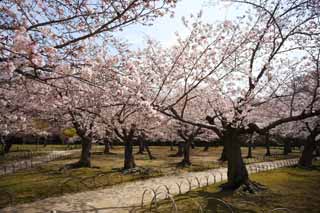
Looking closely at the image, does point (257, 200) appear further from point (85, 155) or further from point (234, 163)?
point (85, 155)

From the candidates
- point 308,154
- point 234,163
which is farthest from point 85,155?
point 308,154

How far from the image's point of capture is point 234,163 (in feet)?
41.6

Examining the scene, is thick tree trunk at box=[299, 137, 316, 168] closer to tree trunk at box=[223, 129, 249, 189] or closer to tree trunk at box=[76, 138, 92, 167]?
tree trunk at box=[223, 129, 249, 189]

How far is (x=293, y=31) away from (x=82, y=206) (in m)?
10.7

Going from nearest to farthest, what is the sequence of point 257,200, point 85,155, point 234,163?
point 257,200, point 234,163, point 85,155

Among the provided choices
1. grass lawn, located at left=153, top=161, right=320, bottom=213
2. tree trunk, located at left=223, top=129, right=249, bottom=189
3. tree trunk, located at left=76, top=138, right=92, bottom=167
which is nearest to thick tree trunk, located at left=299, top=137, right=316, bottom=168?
grass lawn, located at left=153, top=161, right=320, bottom=213

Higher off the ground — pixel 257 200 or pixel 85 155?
pixel 85 155

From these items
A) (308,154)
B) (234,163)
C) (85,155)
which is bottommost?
(308,154)

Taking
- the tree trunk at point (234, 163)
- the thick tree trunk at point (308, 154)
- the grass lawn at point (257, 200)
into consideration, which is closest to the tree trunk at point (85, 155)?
the grass lawn at point (257, 200)

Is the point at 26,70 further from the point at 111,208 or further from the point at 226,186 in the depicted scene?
the point at 226,186

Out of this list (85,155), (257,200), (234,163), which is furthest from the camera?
(85,155)

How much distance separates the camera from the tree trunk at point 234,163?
1251 cm

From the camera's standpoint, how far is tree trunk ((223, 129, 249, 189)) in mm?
12508

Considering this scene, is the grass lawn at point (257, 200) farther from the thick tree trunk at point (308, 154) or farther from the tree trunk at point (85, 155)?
the tree trunk at point (85, 155)
